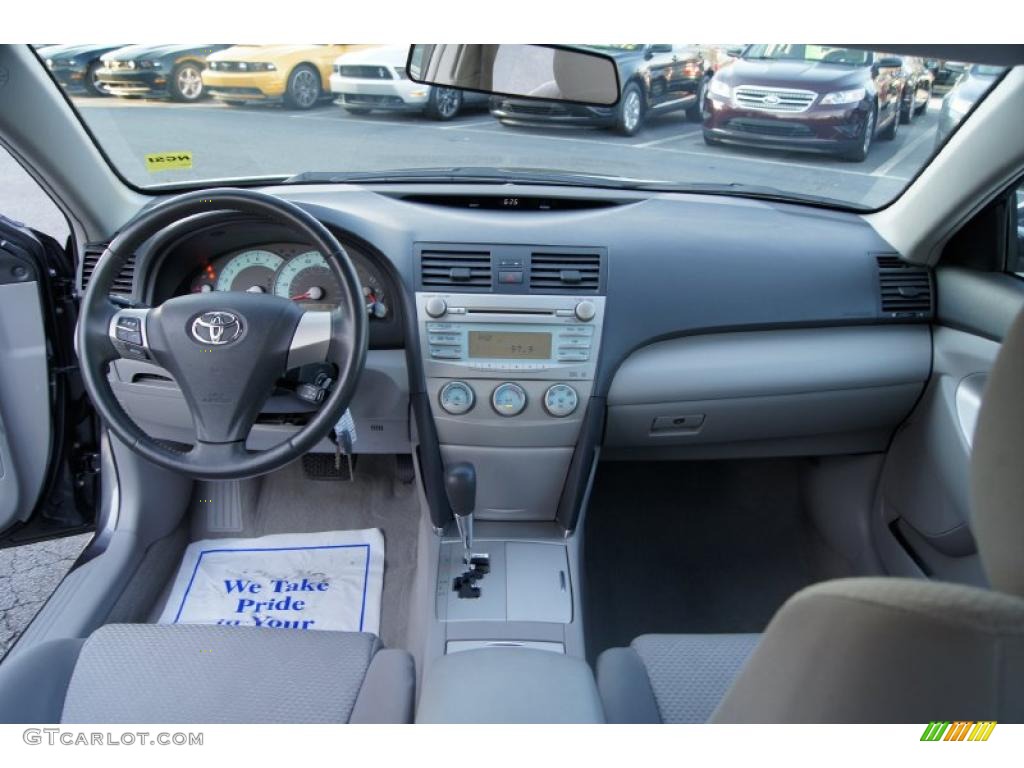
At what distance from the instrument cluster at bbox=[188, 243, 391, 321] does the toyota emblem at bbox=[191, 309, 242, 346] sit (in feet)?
1.52

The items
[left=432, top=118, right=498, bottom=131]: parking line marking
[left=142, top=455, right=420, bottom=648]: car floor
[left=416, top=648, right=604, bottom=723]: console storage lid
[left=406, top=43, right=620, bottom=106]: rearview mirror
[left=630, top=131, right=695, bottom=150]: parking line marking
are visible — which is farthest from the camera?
[left=142, top=455, right=420, bottom=648]: car floor

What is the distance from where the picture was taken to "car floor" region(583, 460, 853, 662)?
2.67 meters

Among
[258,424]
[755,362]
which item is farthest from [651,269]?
[258,424]

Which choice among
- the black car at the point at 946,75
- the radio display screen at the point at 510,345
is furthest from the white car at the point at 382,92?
the black car at the point at 946,75

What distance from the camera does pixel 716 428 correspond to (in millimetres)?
2438

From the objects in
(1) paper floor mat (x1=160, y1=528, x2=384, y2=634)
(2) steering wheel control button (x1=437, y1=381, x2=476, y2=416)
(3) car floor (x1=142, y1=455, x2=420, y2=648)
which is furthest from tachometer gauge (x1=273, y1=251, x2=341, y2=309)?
(1) paper floor mat (x1=160, y1=528, x2=384, y2=634)

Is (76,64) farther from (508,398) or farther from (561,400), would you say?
(561,400)

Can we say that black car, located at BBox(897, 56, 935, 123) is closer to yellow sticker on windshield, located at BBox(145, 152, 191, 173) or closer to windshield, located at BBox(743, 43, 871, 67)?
windshield, located at BBox(743, 43, 871, 67)

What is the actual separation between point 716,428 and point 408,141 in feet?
4.47

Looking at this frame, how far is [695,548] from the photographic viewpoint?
288 centimetres

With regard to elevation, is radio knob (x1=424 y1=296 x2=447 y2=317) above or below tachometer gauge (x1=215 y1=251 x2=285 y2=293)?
below

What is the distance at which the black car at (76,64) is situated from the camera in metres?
2.00

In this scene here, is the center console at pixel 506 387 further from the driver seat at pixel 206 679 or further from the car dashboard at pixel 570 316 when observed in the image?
the driver seat at pixel 206 679

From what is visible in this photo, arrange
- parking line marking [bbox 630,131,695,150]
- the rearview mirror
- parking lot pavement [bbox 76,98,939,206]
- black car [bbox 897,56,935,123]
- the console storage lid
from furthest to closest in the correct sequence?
parking line marking [bbox 630,131,695,150]
parking lot pavement [bbox 76,98,939,206]
black car [bbox 897,56,935,123]
the rearview mirror
the console storage lid
